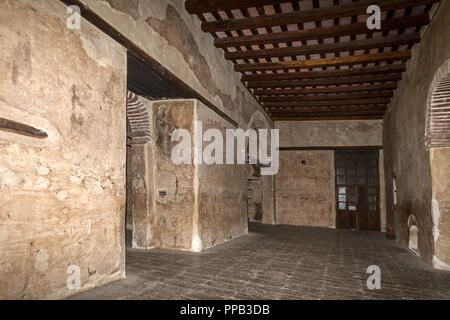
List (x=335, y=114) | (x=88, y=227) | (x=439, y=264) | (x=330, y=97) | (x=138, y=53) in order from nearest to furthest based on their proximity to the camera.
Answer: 1. (x=88, y=227)
2. (x=138, y=53)
3. (x=439, y=264)
4. (x=330, y=97)
5. (x=335, y=114)

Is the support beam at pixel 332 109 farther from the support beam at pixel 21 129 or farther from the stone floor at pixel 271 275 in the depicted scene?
the support beam at pixel 21 129

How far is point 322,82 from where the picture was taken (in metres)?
8.21

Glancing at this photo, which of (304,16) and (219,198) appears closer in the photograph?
(304,16)

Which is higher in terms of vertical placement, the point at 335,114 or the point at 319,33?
the point at 319,33

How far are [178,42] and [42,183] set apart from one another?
10.4 feet

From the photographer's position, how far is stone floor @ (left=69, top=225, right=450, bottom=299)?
132 inches

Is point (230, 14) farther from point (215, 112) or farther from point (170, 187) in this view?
point (170, 187)

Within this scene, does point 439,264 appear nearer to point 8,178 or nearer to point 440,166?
point 440,166

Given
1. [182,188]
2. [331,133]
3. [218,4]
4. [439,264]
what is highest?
[218,4]

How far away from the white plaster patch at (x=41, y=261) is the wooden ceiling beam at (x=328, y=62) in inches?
231

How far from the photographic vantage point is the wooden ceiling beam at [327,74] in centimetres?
718

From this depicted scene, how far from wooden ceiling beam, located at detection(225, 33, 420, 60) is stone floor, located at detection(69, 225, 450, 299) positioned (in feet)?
12.7

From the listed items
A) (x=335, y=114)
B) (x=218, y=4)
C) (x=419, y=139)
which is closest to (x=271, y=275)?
(x=419, y=139)

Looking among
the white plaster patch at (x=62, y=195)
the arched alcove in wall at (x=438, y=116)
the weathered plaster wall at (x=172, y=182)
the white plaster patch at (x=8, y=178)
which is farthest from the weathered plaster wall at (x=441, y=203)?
the white plaster patch at (x=8, y=178)
